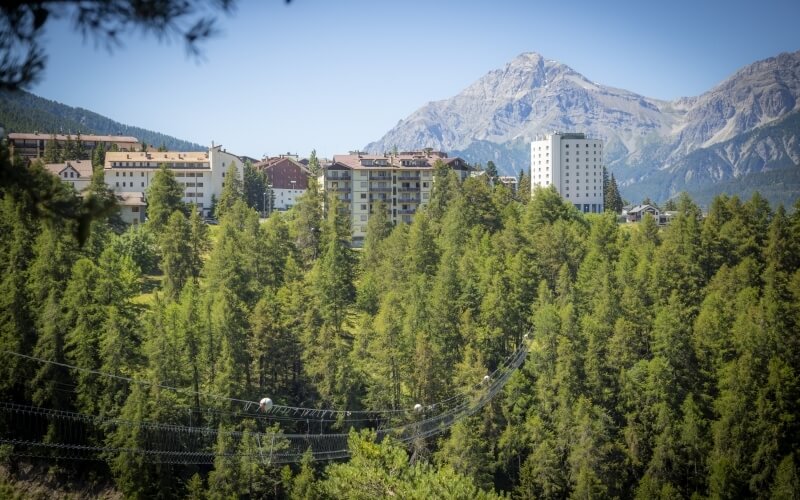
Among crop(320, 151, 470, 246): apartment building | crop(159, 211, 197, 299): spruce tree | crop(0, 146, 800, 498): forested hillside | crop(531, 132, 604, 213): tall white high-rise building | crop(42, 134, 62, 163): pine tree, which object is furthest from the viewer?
crop(531, 132, 604, 213): tall white high-rise building

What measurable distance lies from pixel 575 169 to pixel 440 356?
109m

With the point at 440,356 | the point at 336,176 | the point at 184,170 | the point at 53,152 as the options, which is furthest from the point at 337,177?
the point at 440,356

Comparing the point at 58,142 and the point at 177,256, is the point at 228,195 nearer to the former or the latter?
the point at 177,256

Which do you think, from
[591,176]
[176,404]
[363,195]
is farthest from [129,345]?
[591,176]

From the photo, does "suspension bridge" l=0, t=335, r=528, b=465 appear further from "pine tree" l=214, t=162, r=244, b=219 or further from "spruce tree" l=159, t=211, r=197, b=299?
"pine tree" l=214, t=162, r=244, b=219

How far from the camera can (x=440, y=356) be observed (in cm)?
5384

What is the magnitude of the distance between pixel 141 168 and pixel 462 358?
60528 millimetres

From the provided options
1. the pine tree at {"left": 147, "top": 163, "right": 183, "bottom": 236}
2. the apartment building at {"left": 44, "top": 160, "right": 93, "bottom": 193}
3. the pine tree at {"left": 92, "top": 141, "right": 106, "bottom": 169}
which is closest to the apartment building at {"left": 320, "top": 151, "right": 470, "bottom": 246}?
the apartment building at {"left": 44, "top": 160, "right": 93, "bottom": 193}

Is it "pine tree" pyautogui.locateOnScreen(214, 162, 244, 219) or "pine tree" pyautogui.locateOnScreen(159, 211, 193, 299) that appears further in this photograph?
"pine tree" pyautogui.locateOnScreen(214, 162, 244, 219)

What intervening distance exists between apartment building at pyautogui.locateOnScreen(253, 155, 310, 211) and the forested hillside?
216 ft

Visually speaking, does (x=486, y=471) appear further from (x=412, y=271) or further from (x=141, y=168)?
(x=141, y=168)

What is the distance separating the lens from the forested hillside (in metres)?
45.5

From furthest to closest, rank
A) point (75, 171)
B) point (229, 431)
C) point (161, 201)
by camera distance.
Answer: point (75, 171) < point (161, 201) < point (229, 431)

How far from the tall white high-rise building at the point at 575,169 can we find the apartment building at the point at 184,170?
239 feet
